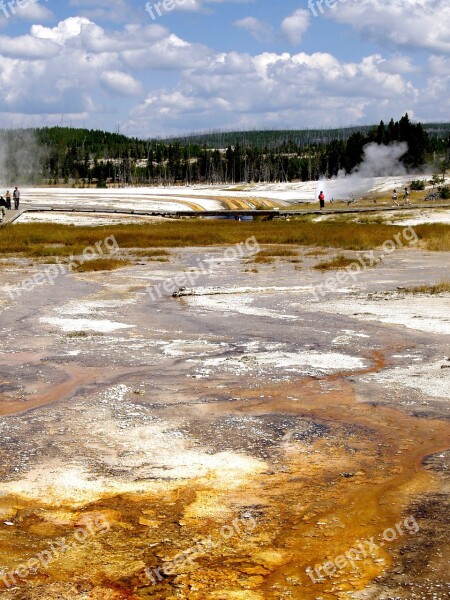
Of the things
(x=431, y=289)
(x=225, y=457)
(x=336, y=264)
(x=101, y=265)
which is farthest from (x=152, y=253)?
(x=225, y=457)

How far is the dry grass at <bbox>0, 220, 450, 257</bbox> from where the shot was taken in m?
36.4

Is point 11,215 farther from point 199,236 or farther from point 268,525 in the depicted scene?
point 268,525

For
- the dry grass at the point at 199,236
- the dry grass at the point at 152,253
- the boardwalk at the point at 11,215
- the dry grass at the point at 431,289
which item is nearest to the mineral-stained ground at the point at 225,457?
the dry grass at the point at 431,289

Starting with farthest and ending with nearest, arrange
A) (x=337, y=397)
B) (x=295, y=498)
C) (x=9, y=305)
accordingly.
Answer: (x=9, y=305), (x=337, y=397), (x=295, y=498)

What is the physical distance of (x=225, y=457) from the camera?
887 cm

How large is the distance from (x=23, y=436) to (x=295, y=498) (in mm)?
3610

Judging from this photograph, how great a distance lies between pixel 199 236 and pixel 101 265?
1321 centimetres

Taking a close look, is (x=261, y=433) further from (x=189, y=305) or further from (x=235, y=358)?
(x=189, y=305)

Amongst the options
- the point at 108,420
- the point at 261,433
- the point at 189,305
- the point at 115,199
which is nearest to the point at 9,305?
the point at 189,305

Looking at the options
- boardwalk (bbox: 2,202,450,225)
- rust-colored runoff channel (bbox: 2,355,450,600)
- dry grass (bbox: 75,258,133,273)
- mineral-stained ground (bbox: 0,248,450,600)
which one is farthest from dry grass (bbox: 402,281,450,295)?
boardwalk (bbox: 2,202,450,225)

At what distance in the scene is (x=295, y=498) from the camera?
779cm

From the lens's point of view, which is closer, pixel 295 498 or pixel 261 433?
pixel 295 498

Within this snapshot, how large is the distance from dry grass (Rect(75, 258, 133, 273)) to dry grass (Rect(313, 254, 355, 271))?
7.15m

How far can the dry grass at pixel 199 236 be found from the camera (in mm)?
36438
